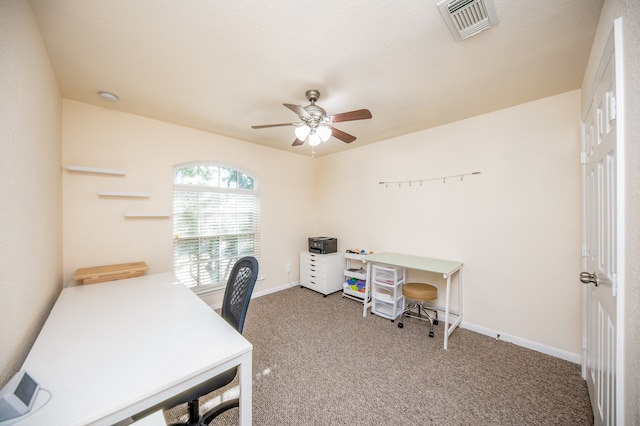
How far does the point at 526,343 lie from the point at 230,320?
2.91 metres

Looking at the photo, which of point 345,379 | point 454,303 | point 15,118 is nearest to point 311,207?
point 454,303

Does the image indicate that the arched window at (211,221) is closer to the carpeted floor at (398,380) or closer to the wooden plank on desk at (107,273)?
the wooden plank on desk at (107,273)

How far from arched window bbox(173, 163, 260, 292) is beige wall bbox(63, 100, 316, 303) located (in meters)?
0.13

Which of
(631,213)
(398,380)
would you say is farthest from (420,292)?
(631,213)

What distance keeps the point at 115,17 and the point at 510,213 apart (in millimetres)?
3639

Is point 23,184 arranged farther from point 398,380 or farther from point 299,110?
point 398,380

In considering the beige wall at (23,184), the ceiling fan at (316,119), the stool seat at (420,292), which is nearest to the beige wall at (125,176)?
the beige wall at (23,184)

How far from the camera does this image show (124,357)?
1.07m

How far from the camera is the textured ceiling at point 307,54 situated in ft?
4.38

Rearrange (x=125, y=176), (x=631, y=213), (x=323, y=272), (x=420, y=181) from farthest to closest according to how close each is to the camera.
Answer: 1. (x=323, y=272)
2. (x=420, y=181)
3. (x=125, y=176)
4. (x=631, y=213)

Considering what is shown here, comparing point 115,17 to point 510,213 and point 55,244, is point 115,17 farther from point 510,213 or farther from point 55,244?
point 510,213

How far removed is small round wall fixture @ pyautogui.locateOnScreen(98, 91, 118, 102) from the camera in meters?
2.24

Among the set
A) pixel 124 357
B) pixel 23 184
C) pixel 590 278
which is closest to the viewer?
pixel 124 357

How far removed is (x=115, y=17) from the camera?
138cm
